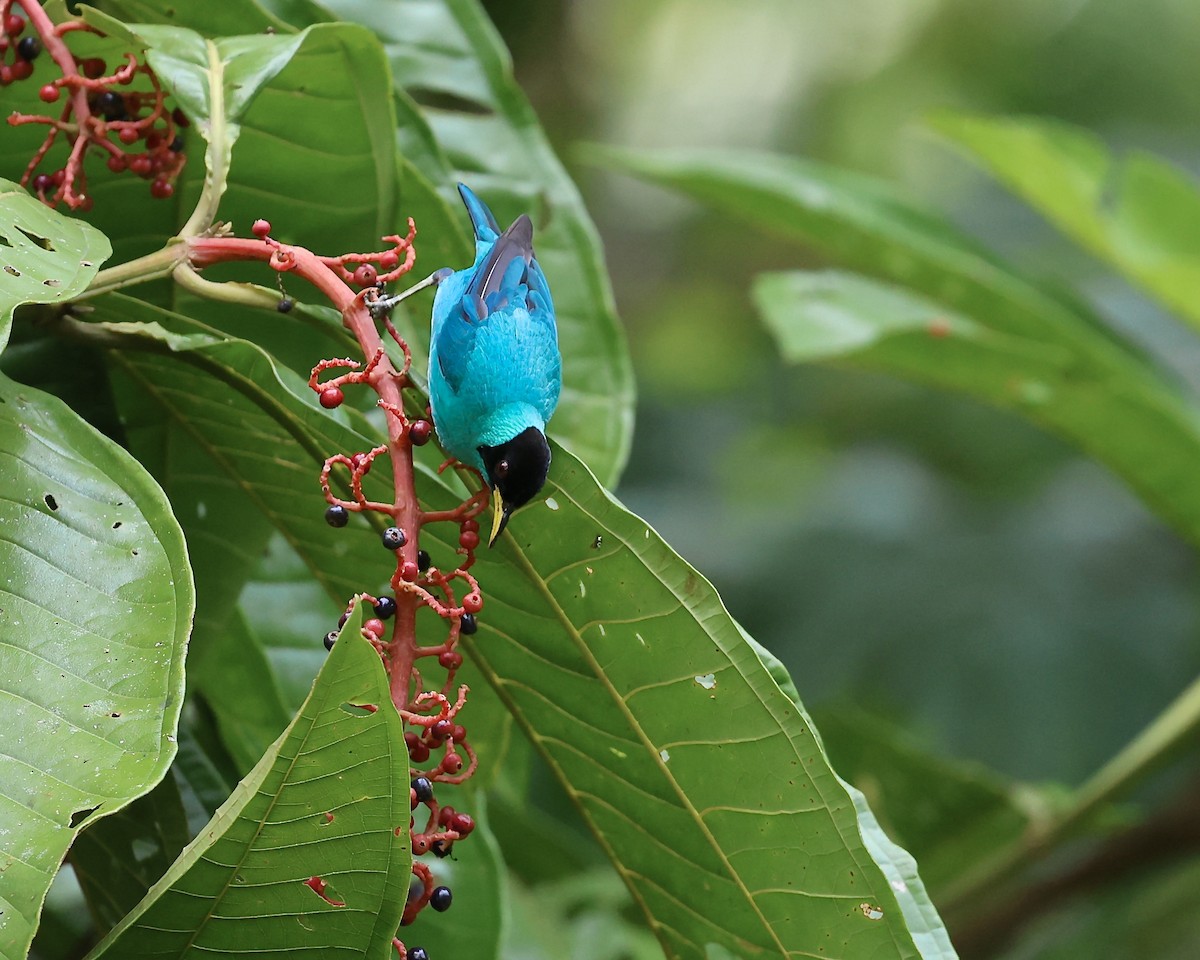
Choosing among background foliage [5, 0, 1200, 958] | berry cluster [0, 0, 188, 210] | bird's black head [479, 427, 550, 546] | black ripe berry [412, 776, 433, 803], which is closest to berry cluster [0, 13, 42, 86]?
berry cluster [0, 0, 188, 210]

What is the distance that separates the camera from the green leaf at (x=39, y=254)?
44.2 inches

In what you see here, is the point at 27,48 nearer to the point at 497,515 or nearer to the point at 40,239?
the point at 40,239

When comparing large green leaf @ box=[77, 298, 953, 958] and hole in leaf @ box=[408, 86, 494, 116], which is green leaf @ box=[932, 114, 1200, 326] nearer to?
hole in leaf @ box=[408, 86, 494, 116]

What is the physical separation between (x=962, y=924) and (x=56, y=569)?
244cm

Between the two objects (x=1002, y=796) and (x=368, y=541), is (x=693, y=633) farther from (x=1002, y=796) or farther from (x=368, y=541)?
(x=1002, y=796)

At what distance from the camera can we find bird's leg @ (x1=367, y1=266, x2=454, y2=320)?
142 cm

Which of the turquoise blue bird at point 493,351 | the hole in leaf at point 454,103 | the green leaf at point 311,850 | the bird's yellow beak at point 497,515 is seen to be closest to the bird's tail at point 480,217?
the turquoise blue bird at point 493,351

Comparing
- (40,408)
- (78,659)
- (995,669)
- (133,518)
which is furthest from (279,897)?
(995,669)

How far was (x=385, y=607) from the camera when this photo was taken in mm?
1134

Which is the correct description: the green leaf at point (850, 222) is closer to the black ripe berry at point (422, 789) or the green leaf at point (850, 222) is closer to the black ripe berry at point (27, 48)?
the black ripe berry at point (27, 48)

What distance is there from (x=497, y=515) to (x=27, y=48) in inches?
29.1

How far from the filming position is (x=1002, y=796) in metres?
2.72

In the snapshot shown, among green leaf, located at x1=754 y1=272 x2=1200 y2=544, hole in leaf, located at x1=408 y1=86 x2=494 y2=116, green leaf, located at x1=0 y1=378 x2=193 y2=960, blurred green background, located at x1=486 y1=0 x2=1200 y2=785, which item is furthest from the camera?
blurred green background, located at x1=486 y1=0 x2=1200 y2=785

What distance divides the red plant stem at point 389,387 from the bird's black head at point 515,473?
15cm
